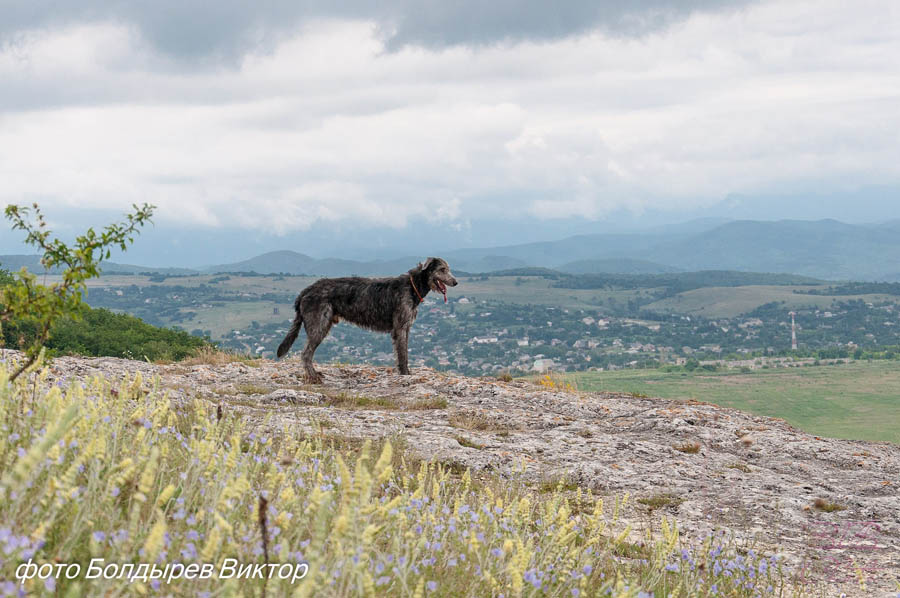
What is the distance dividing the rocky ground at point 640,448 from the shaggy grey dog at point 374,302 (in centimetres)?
94

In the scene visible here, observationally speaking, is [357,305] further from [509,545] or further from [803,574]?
[509,545]

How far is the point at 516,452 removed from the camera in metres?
9.22

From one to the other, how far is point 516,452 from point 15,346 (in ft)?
46.4

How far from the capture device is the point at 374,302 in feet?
51.2

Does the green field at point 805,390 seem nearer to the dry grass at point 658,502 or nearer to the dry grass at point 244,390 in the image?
the dry grass at point 244,390

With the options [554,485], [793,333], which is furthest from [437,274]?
[793,333]

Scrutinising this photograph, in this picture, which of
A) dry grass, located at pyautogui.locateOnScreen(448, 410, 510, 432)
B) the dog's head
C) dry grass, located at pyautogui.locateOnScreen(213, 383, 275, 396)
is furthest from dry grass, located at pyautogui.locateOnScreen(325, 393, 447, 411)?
the dog's head

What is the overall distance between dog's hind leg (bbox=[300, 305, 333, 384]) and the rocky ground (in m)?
0.39

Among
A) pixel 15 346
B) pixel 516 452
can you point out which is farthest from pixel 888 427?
pixel 15 346

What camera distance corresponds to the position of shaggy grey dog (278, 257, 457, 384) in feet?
50.4

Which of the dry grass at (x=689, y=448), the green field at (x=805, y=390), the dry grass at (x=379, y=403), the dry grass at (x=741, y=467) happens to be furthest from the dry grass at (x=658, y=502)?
the green field at (x=805, y=390)

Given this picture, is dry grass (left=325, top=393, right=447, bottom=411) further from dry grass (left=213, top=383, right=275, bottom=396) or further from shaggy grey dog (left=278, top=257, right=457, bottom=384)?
shaggy grey dog (left=278, top=257, right=457, bottom=384)

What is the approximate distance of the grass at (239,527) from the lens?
2.69m

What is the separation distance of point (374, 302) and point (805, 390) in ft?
188
